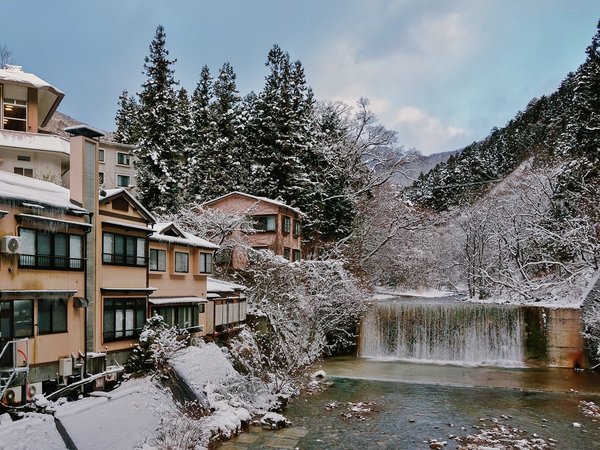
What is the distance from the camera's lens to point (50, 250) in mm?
14328

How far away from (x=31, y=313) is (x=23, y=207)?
117 inches

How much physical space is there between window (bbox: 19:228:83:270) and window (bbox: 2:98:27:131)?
43.1 ft

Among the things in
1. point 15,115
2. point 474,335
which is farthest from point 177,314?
point 474,335

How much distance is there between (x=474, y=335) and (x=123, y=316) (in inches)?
839

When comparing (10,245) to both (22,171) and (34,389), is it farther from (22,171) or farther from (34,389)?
(22,171)

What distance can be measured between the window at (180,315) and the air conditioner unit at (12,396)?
6499mm

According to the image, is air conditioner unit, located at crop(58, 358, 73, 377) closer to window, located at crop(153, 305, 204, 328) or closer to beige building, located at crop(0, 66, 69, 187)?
window, located at crop(153, 305, 204, 328)

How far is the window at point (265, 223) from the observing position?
3306 centimetres

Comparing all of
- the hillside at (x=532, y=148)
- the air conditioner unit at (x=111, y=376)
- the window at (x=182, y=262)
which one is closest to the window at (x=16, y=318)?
the air conditioner unit at (x=111, y=376)

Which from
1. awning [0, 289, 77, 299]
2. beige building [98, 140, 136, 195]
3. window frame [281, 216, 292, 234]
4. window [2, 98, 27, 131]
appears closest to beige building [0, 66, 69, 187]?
window [2, 98, 27, 131]

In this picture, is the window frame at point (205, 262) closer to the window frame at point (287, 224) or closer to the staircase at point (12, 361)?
the staircase at point (12, 361)

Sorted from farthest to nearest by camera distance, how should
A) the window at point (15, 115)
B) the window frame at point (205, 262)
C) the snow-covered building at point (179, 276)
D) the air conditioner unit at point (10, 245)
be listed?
the window at point (15, 115) < the window frame at point (205, 262) < the snow-covered building at point (179, 276) < the air conditioner unit at point (10, 245)

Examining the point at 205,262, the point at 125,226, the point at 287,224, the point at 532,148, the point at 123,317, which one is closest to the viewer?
the point at 123,317

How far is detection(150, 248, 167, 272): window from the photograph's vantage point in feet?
64.1
